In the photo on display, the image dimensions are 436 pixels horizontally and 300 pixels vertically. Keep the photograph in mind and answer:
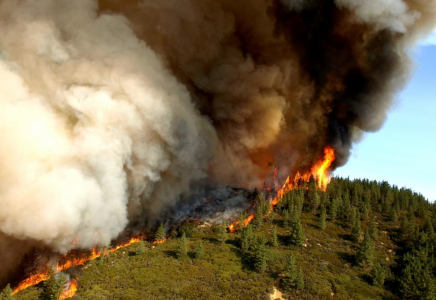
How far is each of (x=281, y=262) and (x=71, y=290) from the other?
32592mm

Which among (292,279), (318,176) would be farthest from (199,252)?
(318,176)

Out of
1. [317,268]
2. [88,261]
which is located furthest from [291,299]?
[88,261]

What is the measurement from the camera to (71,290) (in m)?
53.5

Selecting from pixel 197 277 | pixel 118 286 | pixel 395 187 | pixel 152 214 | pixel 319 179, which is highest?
pixel 395 187

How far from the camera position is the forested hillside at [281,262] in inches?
2121

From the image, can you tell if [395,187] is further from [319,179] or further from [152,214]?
[152,214]

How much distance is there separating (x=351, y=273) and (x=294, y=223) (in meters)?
16.3

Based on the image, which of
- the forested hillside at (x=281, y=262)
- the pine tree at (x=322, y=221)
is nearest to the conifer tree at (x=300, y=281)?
the forested hillside at (x=281, y=262)

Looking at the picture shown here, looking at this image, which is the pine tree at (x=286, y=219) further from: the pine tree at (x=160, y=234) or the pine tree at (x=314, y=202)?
the pine tree at (x=160, y=234)

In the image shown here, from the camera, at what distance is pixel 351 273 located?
61.4 metres

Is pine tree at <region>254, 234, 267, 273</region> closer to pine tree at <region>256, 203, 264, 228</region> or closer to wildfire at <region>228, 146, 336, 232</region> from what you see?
pine tree at <region>256, 203, 264, 228</region>

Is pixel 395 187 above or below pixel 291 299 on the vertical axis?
above

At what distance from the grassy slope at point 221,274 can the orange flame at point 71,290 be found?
70cm

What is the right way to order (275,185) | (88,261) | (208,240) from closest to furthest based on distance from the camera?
1. (88,261)
2. (208,240)
3. (275,185)
